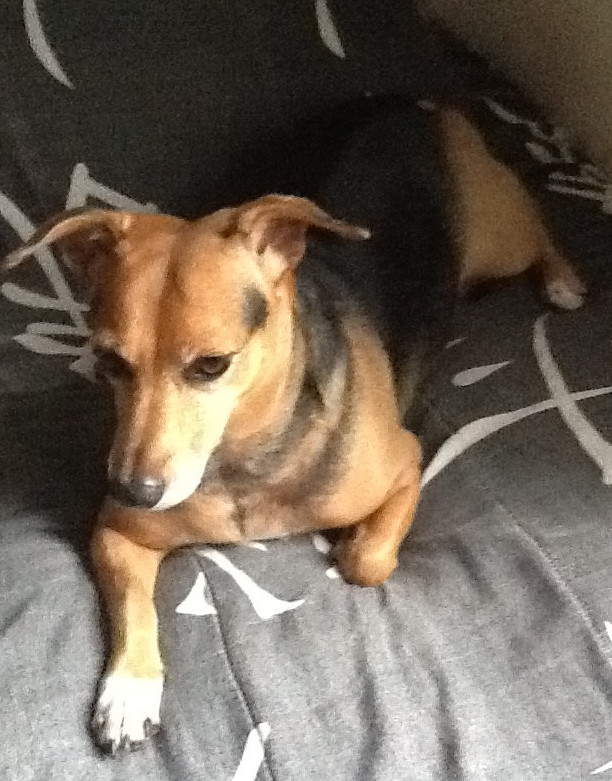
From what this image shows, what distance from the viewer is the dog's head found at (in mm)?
1309

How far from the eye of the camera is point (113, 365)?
1377 mm

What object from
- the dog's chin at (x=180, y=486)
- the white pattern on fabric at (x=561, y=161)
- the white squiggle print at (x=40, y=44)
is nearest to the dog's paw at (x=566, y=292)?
the white pattern on fabric at (x=561, y=161)

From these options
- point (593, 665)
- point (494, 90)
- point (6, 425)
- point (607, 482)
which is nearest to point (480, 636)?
point (593, 665)

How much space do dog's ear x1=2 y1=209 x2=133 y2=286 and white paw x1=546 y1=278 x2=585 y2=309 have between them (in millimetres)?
972

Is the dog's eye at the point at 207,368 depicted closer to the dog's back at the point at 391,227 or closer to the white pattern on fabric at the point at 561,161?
the dog's back at the point at 391,227

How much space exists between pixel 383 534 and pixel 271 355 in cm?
33

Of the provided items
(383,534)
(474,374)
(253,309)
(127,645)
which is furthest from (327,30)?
(127,645)

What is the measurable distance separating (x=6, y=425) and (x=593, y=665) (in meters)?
1.02

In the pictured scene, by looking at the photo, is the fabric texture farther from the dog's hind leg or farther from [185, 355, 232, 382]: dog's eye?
[185, 355, 232, 382]: dog's eye

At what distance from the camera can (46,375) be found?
1852 mm

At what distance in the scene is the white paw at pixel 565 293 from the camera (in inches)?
79.8

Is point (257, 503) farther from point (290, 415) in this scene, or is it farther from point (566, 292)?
point (566, 292)

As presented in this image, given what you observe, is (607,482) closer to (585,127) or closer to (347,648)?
(347,648)

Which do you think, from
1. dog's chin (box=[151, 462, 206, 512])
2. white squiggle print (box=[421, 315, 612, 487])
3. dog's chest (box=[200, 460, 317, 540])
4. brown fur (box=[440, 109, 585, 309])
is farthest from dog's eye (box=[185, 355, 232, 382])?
brown fur (box=[440, 109, 585, 309])
